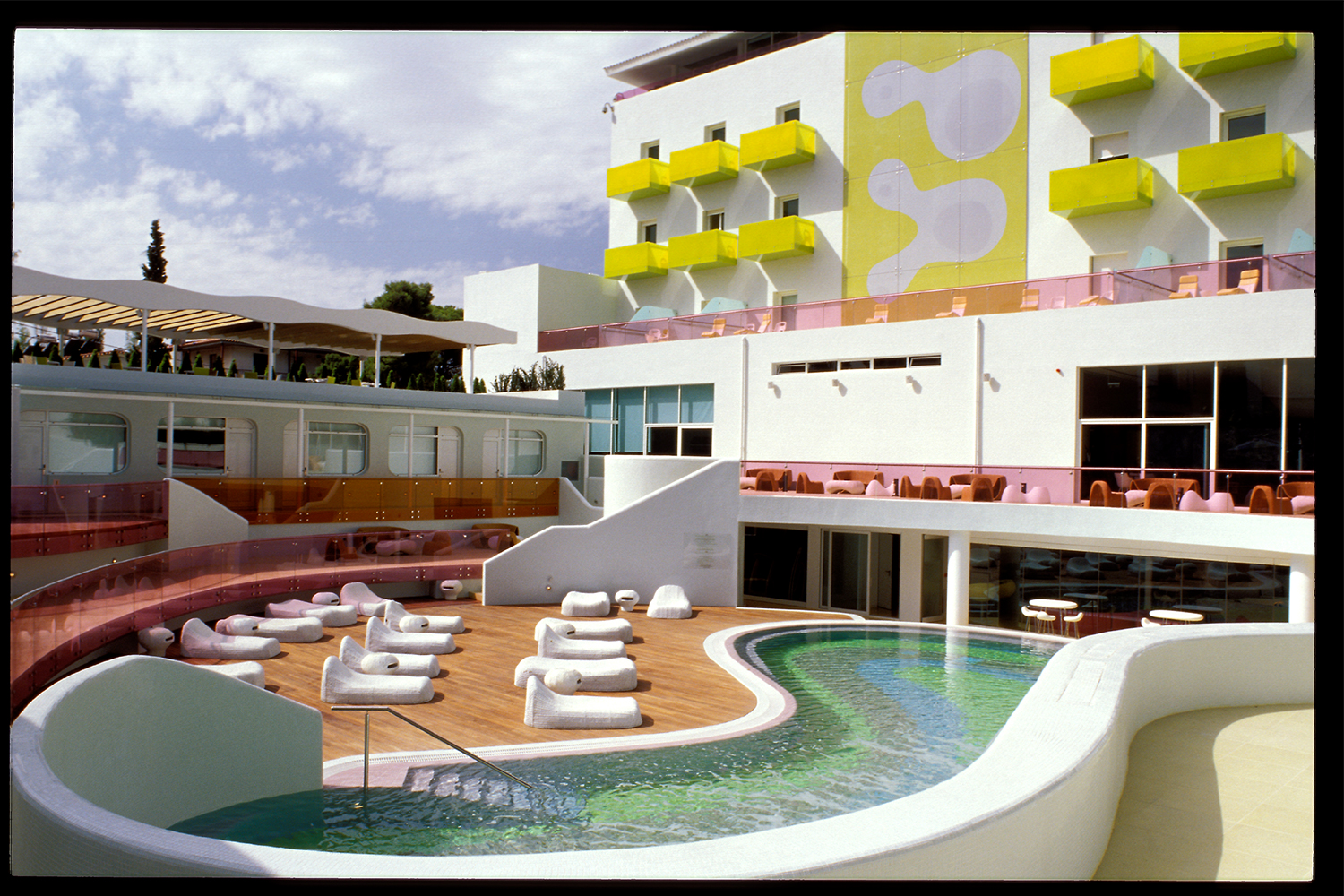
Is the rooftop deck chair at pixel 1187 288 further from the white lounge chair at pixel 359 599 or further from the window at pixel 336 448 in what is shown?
the window at pixel 336 448

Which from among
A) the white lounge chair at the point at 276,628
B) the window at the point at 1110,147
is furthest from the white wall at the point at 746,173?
the white lounge chair at the point at 276,628

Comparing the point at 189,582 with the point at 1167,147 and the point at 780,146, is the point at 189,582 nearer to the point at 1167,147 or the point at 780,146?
the point at 780,146

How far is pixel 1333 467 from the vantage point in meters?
3.80

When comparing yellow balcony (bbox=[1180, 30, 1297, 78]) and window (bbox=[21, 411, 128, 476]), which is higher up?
yellow balcony (bbox=[1180, 30, 1297, 78])

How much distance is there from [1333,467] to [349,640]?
11462 mm

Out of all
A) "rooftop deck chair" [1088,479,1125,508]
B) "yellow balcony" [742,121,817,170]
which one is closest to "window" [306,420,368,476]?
"yellow balcony" [742,121,817,170]

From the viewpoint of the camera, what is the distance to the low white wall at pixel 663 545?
1788cm

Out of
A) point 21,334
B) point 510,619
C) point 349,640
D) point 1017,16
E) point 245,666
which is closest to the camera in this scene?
point 1017,16

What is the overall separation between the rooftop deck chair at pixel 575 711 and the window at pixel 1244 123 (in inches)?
714

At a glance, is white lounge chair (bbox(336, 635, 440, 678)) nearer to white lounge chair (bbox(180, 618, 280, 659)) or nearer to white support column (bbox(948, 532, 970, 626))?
white lounge chair (bbox(180, 618, 280, 659))

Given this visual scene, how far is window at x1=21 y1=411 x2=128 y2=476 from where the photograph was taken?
655 inches

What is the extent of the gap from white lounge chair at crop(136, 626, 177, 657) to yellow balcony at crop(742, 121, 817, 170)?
20406 millimetres

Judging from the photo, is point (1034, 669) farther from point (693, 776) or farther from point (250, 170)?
point (250, 170)

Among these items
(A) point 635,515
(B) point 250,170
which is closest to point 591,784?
(A) point 635,515
